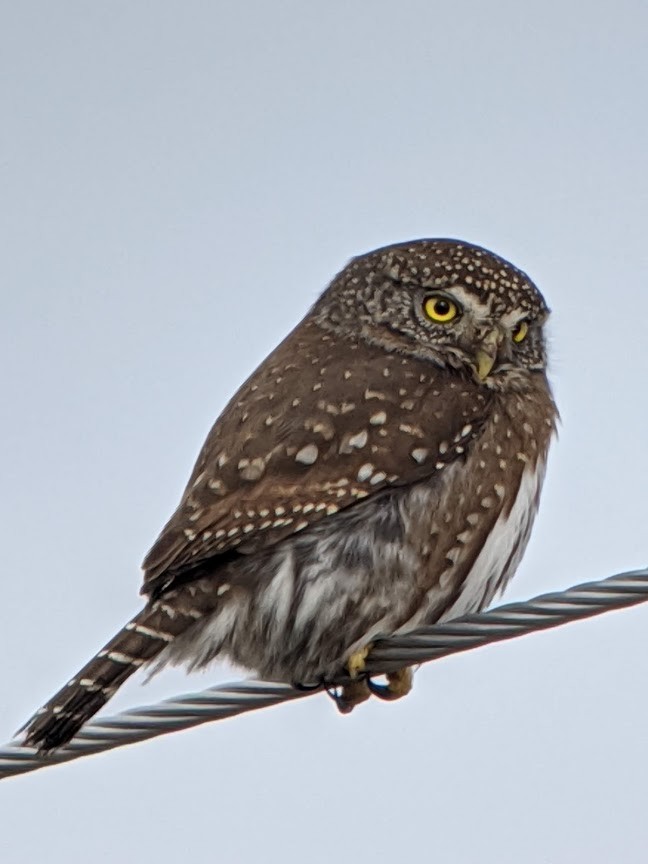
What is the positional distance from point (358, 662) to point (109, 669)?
83 cm

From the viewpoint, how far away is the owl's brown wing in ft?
15.8

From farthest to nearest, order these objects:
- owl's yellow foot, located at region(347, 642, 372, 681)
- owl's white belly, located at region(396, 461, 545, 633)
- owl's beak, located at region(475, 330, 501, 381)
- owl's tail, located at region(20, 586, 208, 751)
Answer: owl's beak, located at region(475, 330, 501, 381) < owl's white belly, located at region(396, 461, 545, 633) < owl's yellow foot, located at region(347, 642, 372, 681) < owl's tail, located at region(20, 586, 208, 751)

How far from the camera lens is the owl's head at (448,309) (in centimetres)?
579

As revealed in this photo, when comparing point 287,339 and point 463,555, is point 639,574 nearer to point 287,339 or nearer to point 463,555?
point 463,555

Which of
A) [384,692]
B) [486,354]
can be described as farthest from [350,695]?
[486,354]

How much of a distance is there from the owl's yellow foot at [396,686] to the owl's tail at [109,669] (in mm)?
800

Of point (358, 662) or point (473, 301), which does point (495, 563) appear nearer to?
point (358, 662)

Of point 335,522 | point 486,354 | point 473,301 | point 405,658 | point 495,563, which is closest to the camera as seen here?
point 405,658

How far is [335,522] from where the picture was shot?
4883mm

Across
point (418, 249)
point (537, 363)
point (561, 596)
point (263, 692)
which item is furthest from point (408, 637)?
point (418, 249)

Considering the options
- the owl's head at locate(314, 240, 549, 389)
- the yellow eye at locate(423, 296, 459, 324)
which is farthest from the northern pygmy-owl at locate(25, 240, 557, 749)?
the yellow eye at locate(423, 296, 459, 324)

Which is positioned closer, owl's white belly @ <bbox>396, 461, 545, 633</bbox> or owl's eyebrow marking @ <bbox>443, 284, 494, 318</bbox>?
owl's white belly @ <bbox>396, 461, 545, 633</bbox>

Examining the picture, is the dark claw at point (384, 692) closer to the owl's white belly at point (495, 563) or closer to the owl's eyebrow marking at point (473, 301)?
the owl's white belly at point (495, 563)

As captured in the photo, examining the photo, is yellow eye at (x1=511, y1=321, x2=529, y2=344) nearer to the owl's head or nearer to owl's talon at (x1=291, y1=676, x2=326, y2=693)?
the owl's head
